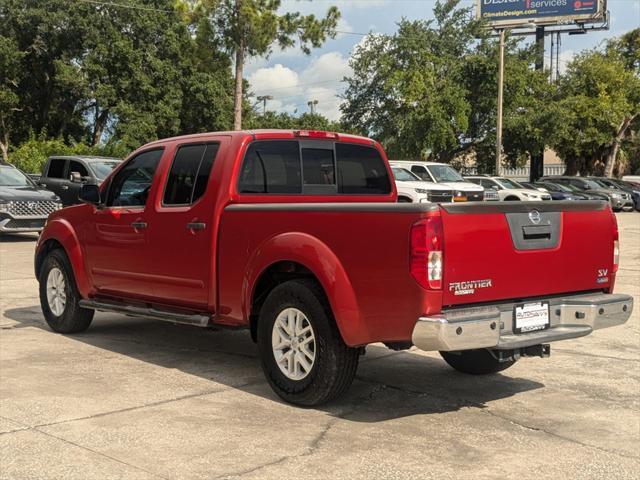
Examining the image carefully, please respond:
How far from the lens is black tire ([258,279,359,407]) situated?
534cm

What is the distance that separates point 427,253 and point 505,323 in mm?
770

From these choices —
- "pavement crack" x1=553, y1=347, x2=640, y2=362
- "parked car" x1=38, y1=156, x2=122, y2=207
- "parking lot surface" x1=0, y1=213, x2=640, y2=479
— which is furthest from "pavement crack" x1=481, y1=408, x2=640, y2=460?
"parked car" x1=38, y1=156, x2=122, y2=207

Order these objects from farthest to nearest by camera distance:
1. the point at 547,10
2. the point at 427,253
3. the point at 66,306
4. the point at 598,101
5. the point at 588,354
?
the point at 547,10, the point at 598,101, the point at 66,306, the point at 588,354, the point at 427,253

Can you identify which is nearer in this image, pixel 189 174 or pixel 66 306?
pixel 189 174

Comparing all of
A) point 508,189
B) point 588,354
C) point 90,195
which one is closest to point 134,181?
point 90,195

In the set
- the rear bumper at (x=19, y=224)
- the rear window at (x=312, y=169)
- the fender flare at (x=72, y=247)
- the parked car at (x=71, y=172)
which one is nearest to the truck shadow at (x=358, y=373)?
the fender flare at (x=72, y=247)

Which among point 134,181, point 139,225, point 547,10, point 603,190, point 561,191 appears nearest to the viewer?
point 139,225

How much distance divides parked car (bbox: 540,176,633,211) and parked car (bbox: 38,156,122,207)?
81.5 feet

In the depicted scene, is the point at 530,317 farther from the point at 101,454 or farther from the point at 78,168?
the point at 78,168

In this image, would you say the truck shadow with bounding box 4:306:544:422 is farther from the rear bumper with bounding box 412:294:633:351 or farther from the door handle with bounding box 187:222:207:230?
the door handle with bounding box 187:222:207:230

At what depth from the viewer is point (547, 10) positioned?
197 feet

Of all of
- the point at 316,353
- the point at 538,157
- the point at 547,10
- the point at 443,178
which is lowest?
the point at 316,353

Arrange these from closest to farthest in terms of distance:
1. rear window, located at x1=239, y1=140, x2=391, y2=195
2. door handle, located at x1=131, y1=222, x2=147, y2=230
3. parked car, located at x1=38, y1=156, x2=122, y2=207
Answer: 1. rear window, located at x1=239, y1=140, x2=391, y2=195
2. door handle, located at x1=131, y1=222, x2=147, y2=230
3. parked car, located at x1=38, y1=156, x2=122, y2=207

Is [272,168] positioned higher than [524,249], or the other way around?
[272,168]
